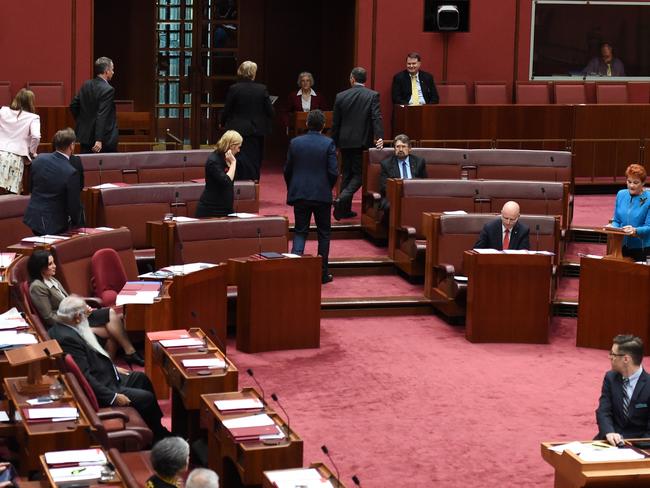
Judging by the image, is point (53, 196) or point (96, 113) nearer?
point (53, 196)

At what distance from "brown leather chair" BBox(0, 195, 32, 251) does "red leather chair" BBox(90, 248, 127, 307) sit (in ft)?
4.17

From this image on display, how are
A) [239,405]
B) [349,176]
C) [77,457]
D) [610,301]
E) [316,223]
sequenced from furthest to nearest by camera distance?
1. [349,176]
2. [316,223]
3. [610,301]
4. [239,405]
5. [77,457]

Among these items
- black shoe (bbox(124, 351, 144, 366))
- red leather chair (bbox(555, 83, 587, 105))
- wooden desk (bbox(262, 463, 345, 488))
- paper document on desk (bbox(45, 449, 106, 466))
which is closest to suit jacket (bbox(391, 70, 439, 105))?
red leather chair (bbox(555, 83, 587, 105))

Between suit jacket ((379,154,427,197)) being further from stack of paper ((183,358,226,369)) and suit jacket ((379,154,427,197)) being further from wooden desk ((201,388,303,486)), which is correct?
wooden desk ((201,388,303,486))

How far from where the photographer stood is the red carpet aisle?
7.00 meters

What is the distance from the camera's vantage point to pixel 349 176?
12.1 meters

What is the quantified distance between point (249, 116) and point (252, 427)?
19.6ft

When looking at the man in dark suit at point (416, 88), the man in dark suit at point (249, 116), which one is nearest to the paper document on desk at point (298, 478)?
the man in dark suit at point (249, 116)

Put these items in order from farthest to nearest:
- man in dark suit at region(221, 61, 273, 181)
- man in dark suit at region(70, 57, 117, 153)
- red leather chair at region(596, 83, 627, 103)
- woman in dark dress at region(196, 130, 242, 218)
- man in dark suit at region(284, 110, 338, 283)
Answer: red leather chair at region(596, 83, 627, 103) < man in dark suit at region(221, 61, 273, 181) < man in dark suit at region(70, 57, 117, 153) < man in dark suit at region(284, 110, 338, 283) < woman in dark dress at region(196, 130, 242, 218)

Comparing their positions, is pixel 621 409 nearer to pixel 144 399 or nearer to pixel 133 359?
pixel 144 399

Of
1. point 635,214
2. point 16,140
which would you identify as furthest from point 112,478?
point 16,140

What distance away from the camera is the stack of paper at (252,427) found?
6.05m

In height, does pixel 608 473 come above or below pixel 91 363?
below

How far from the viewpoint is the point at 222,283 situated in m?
8.83
